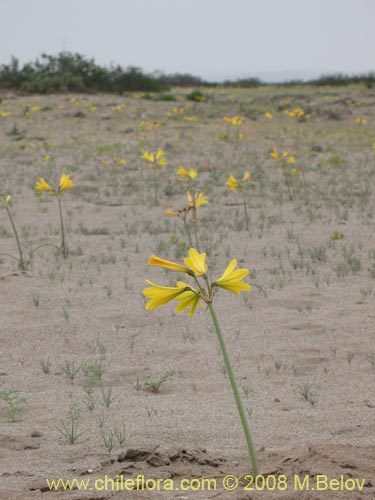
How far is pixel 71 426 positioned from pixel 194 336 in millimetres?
1607

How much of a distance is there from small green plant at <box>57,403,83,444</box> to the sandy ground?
0.04 meters

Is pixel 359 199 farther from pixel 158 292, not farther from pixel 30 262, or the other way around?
pixel 158 292

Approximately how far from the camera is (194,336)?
483 cm

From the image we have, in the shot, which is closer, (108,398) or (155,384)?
(108,398)

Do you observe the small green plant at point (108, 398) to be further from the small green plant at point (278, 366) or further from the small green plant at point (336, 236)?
the small green plant at point (336, 236)

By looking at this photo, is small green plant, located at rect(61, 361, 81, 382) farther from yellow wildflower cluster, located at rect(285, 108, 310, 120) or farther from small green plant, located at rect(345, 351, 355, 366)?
yellow wildflower cluster, located at rect(285, 108, 310, 120)

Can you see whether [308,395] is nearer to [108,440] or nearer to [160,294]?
[108,440]

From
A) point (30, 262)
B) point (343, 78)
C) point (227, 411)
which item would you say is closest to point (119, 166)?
point (30, 262)

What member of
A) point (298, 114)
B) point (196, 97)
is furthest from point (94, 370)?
point (196, 97)

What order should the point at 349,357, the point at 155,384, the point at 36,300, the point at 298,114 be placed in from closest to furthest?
the point at 155,384 → the point at 349,357 → the point at 36,300 → the point at 298,114

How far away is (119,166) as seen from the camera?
12.8 m

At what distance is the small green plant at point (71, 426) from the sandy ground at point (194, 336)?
4cm

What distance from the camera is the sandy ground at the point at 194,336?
9.24ft

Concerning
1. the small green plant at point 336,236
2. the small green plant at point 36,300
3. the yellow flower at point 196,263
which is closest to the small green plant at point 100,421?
the yellow flower at point 196,263
